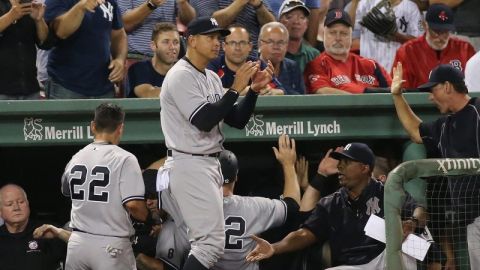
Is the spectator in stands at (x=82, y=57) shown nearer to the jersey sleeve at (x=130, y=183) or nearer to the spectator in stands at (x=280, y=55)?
the spectator in stands at (x=280, y=55)

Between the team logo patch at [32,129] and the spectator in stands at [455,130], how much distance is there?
2352mm

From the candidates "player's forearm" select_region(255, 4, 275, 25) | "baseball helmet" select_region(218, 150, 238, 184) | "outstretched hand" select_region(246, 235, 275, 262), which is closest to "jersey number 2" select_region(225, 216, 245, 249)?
"outstretched hand" select_region(246, 235, 275, 262)

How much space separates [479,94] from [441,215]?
35.2 inches

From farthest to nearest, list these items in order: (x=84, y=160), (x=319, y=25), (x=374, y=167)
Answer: (x=319, y=25), (x=374, y=167), (x=84, y=160)

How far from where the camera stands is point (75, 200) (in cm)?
645

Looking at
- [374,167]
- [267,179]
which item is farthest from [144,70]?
[374,167]

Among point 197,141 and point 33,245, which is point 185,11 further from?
point 197,141

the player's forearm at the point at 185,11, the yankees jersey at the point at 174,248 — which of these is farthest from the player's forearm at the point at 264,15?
the yankees jersey at the point at 174,248

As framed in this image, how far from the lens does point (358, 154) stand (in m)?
7.00

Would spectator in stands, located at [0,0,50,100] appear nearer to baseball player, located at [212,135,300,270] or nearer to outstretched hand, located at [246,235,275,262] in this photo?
baseball player, located at [212,135,300,270]

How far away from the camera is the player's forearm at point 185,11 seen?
333 inches

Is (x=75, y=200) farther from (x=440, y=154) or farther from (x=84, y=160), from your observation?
(x=440, y=154)

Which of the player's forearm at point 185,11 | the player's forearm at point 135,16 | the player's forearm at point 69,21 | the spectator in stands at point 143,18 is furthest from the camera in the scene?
the player's forearm at point 185,11

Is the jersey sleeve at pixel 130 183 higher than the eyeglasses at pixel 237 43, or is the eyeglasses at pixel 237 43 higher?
the eyeglasses at pixel 237 43
